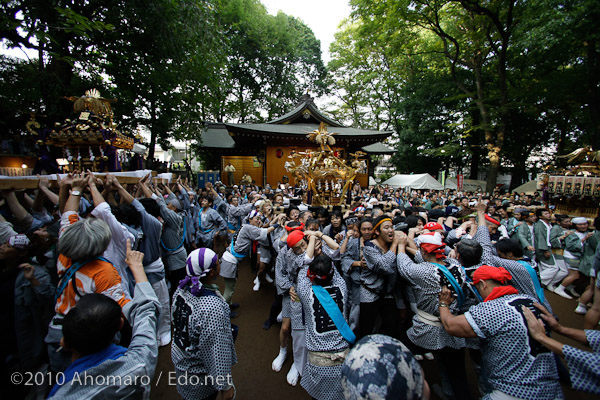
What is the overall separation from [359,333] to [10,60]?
12452 millimetres

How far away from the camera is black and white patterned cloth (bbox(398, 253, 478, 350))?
7.73ft

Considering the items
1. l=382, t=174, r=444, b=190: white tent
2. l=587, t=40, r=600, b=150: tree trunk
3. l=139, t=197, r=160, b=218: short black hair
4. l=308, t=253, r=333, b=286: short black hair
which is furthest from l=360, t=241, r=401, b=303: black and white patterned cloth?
l=382, t=174, r=444, b=190: white tent

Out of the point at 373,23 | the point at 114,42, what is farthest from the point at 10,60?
the point at 373,23

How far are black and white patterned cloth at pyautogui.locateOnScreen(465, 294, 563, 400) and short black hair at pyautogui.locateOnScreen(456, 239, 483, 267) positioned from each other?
0.85 meters

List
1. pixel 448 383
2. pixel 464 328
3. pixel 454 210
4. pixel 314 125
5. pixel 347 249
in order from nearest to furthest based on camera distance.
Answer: pixel 464 328
pixel 448 383
pixel 347 249
pixel 454 210
pixel 314 125

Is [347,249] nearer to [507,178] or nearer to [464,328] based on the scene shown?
[464,328]

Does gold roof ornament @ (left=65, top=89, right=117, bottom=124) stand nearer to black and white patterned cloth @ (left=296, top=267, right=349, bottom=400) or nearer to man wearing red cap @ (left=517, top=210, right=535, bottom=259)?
black and white patterned cloth @ (left=296, top=267, right=349, bottom=400)

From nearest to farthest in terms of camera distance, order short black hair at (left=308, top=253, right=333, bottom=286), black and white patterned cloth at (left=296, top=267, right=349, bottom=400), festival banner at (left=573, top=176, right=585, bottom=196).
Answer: black and white patterned cloth at (left=296, top=267, right=349, bottom=400), short black hair at (left=308, top=253, right=333, bottom=286), festival banner at (left=573, top=176, right=585, bottom=196)

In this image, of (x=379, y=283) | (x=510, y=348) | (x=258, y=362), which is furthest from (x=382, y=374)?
(x=258, y=362)

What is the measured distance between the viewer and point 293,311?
2.73 metres

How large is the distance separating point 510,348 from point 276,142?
14821mm

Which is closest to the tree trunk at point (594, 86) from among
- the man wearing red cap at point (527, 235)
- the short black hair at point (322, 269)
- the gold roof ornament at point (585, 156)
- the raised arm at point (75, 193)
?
the gold roof ornament at point (585, 156)

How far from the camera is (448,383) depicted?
2615mm

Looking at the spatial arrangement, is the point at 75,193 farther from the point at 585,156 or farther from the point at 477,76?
the point at 477,76
